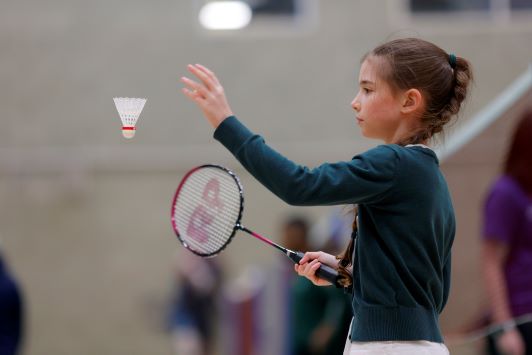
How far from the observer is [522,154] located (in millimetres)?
4613

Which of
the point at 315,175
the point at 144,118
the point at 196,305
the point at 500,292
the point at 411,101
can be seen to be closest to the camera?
the point at 315,175

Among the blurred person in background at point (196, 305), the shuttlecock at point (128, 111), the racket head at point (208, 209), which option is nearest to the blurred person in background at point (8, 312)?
the racket head at point (208, 209)

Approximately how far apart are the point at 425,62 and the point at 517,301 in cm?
219

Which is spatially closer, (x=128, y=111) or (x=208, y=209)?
(x=128, y=111)

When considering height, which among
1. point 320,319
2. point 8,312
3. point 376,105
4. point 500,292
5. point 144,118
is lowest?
point 320,319

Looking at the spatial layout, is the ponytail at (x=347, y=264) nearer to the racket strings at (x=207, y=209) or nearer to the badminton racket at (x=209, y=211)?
the badminton racket at (x=209, y=211)

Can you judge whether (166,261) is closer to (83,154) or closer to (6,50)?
(83,154)

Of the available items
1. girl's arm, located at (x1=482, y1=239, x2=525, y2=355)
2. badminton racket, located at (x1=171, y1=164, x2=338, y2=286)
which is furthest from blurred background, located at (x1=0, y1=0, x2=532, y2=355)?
badminton racket, located at (x1=171, y1=164, x2=338, y2=286)

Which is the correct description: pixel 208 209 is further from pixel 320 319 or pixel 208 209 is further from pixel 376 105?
pixel 320 319

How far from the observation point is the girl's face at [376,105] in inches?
107

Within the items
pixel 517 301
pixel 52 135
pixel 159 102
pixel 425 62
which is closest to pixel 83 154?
pixel 52 135

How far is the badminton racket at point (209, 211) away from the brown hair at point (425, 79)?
349mm

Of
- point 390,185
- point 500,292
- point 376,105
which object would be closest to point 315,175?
point 390,185

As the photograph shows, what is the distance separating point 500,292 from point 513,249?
22cm
